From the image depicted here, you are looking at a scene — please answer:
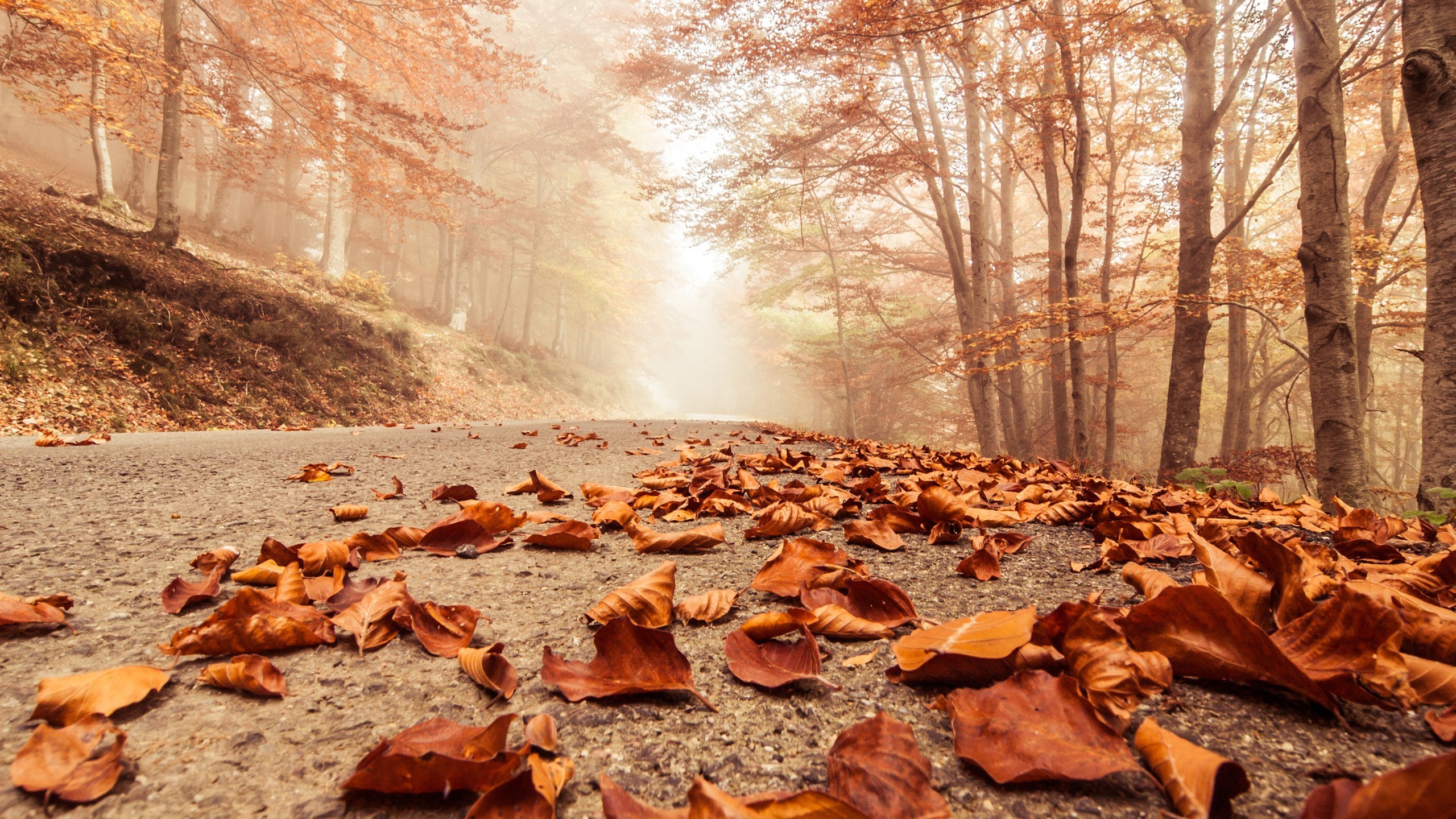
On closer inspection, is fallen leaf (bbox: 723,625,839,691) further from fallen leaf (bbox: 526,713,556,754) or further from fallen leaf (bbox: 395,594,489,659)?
fallen leaf (bbox: 395,594,489,659)

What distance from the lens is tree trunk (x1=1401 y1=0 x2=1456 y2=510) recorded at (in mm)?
2938

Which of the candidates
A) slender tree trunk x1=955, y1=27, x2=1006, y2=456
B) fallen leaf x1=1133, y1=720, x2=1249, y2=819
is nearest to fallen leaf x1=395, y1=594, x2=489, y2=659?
fallen leaf x1=1133, y1=720, x2=1249, y2=819

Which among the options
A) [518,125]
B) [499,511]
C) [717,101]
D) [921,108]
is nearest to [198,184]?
[518,125]

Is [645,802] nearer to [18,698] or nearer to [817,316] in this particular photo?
[18,698]

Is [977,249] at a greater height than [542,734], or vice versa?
[977,249]

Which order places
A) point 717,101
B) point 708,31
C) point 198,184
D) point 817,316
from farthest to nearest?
point 817,316 < point 198,184 < point 717,101 < point 708,31

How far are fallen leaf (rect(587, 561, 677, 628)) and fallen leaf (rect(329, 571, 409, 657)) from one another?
0.35m

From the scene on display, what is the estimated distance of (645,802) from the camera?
0.62m

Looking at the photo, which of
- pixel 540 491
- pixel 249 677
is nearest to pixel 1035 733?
pixel 249 677

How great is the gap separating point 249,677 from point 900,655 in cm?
92

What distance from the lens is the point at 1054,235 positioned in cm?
813

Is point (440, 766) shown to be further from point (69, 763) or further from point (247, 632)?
point (247, 632)

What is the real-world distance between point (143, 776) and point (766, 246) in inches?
539

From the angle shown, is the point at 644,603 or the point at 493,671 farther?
the point at 644,603
